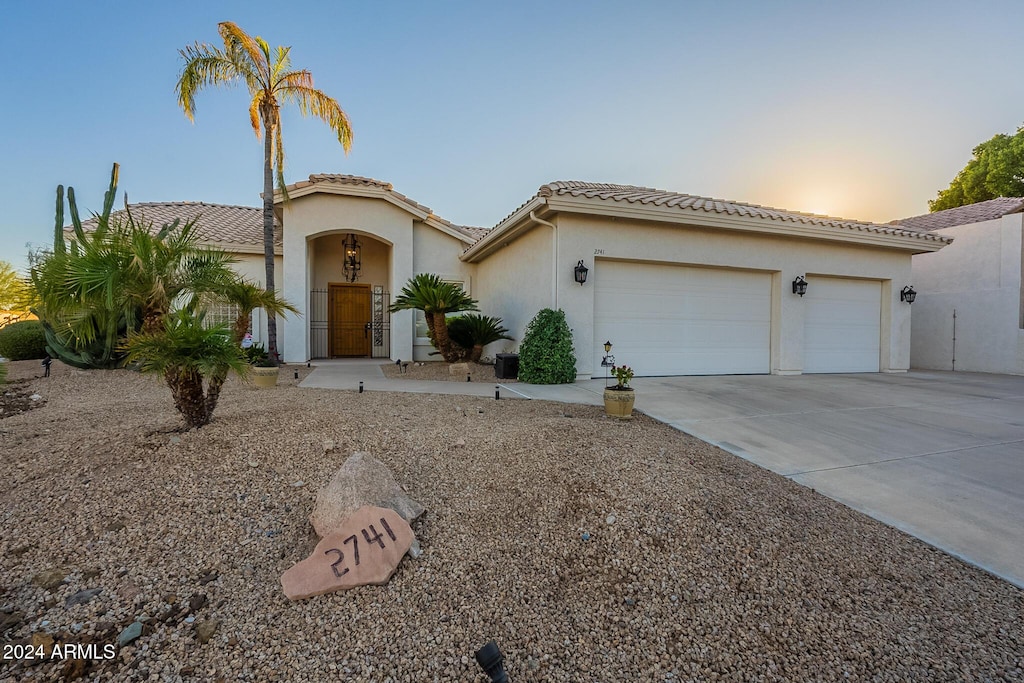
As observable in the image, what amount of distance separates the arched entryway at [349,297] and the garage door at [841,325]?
37.7ft

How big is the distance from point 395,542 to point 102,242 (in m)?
3.48

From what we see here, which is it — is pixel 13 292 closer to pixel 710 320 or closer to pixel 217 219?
pixel 217 219

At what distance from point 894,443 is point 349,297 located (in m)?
13.1

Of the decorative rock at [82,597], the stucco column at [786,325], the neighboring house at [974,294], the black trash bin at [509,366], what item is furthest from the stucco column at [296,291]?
the neighboring house at [974,294]

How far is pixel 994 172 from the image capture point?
18.1 metres

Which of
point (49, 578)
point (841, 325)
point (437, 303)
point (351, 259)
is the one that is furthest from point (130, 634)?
point (841, 325)

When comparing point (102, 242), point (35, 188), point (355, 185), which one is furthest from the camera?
point (355, 185)

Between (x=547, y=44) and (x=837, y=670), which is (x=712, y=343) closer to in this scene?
(x=547, y=44)

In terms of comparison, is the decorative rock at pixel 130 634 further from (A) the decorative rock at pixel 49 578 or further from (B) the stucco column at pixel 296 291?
(B) the stucco column at pixel 296 291

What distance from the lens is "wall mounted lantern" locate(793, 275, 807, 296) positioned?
933 centimetres

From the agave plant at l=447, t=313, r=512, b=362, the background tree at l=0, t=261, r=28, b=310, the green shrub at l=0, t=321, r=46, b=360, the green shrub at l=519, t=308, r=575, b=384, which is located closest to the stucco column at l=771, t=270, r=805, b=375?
the green shrub at l=519, t=308, r=575, b=384

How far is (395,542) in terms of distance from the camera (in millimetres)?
2322

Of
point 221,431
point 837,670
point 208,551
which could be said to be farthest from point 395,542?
point 221,431

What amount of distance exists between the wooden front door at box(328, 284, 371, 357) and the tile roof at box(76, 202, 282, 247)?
238 cm
